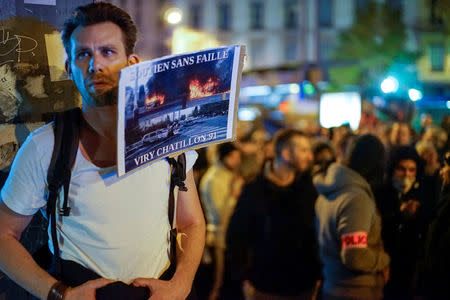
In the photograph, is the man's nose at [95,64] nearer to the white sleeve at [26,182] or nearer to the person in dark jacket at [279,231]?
the white sleeve at [26,182]

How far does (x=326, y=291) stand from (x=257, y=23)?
4850 cm

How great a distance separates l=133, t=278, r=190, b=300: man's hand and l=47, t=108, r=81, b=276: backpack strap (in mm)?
288

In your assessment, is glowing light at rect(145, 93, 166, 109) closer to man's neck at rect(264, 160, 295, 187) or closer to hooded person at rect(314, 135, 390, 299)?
hooded person at rect(314, 135, 390, 299)

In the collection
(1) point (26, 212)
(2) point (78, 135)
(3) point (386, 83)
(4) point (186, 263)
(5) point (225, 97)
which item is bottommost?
(4) point (186, 263)

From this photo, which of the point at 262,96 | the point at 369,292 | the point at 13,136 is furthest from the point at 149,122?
the point at 262,96

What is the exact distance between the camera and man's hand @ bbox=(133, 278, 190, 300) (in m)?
2.01

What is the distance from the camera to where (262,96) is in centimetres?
3981

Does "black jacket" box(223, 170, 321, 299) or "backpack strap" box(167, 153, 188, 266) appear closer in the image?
"backpack strap" box(167, 153, 188, 266)

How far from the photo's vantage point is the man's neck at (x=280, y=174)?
4770 millimetres

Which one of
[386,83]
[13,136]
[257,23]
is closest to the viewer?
[13,136]

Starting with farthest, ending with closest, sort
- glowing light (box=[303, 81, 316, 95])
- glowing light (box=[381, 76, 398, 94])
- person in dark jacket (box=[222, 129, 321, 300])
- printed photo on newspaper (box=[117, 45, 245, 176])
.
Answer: glowing light (box=[303, 81, 316, 95]), glowing light (box=[381, 76, 398, 94]), person in dark jacket (box=[222, 129, 321, 300]), printed photo on newspaper (box=[117, 45, 245, 176])

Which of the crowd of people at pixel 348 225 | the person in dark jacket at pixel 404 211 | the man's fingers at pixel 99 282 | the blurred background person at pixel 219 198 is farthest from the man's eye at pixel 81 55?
the blurred background person at pixel 219 198

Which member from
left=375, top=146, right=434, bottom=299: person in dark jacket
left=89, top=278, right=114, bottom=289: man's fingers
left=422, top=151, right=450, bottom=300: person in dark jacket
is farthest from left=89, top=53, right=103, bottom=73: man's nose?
left=375, top=146, right=434, bottom=299: person in dark jacket

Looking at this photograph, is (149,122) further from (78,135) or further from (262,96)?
(262,96)
